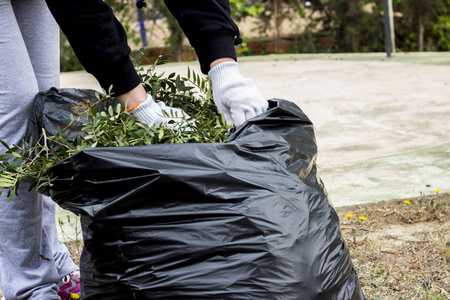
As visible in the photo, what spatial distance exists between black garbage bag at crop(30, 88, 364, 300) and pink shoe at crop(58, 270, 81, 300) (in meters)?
0.53

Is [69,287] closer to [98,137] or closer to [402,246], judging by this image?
[98,137]

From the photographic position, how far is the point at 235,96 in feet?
4.88

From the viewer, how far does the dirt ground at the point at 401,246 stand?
6.59 ft

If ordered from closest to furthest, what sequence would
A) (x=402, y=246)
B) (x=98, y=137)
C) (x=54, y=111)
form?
(x=98, y=137) < (x=54, y=111) < (x=402, y=246)

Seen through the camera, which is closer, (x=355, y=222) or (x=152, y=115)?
(x=152, y=115)

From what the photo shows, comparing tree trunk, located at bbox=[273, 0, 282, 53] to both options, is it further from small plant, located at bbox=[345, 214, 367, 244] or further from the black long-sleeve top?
the black long-sleeve top

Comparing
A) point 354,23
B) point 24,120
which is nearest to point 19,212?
point 24,120

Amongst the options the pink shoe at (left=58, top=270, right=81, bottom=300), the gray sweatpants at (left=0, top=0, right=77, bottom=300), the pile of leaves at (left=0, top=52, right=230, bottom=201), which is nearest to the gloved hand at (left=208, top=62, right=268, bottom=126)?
the pile of leaves at (left=0, top=52, right=230, bottom=201)

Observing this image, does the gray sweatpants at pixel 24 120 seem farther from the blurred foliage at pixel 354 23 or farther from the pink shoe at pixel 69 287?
the blurred foliage at pixel 354 23

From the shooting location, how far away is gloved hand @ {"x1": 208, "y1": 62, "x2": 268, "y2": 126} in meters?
1.48

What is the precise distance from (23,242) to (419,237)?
153 cm

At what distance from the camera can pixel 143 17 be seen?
28.0 feet

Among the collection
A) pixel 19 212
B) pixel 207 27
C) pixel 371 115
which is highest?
pixel 207 27

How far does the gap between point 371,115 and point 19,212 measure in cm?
330
